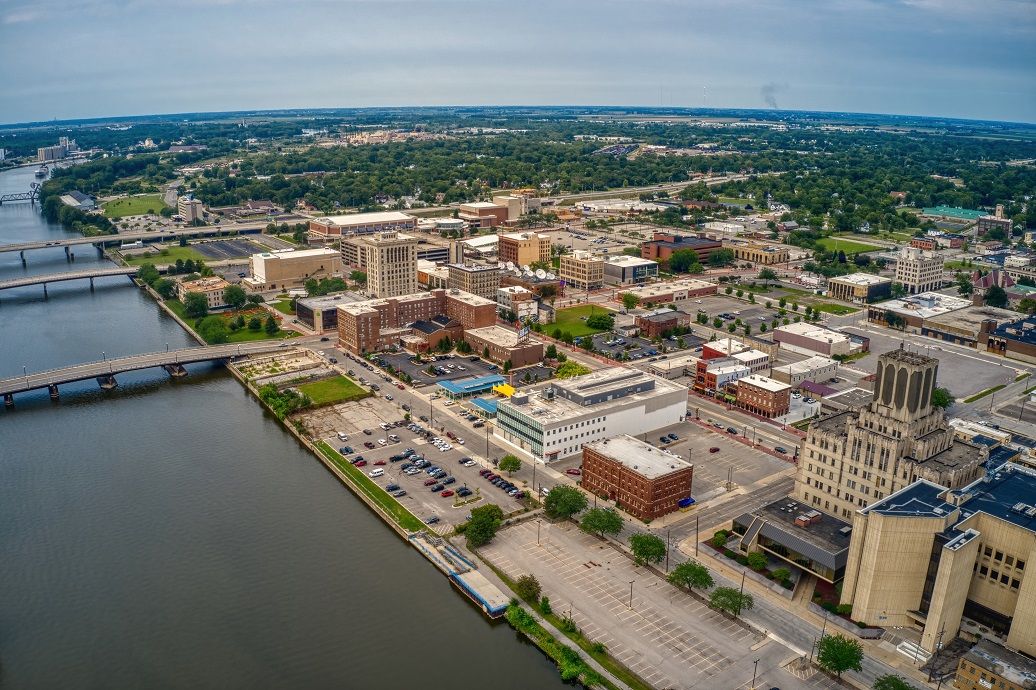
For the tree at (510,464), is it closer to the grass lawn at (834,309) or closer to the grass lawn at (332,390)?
the grass lawn at (332,390)

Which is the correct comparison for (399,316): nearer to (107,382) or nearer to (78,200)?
(107,382)

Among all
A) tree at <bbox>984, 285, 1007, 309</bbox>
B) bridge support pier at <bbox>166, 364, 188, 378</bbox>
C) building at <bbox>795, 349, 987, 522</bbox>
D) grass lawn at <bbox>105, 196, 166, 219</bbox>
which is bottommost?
bridge support pier at <bbox>166, 364, 188, 378</bbox>

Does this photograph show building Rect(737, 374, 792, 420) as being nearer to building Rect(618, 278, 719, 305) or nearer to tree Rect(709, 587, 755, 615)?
tree Rect(709, 587, 755, 615)

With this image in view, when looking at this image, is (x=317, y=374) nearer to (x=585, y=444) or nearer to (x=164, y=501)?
(x=164, y=501)

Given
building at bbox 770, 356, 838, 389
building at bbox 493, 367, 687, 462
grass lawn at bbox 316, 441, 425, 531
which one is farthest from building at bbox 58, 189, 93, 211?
building at bbox 770, 356, 838, 389

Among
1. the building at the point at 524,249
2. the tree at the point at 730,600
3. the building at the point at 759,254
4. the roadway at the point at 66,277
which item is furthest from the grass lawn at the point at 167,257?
the tree at the point at 730,600
